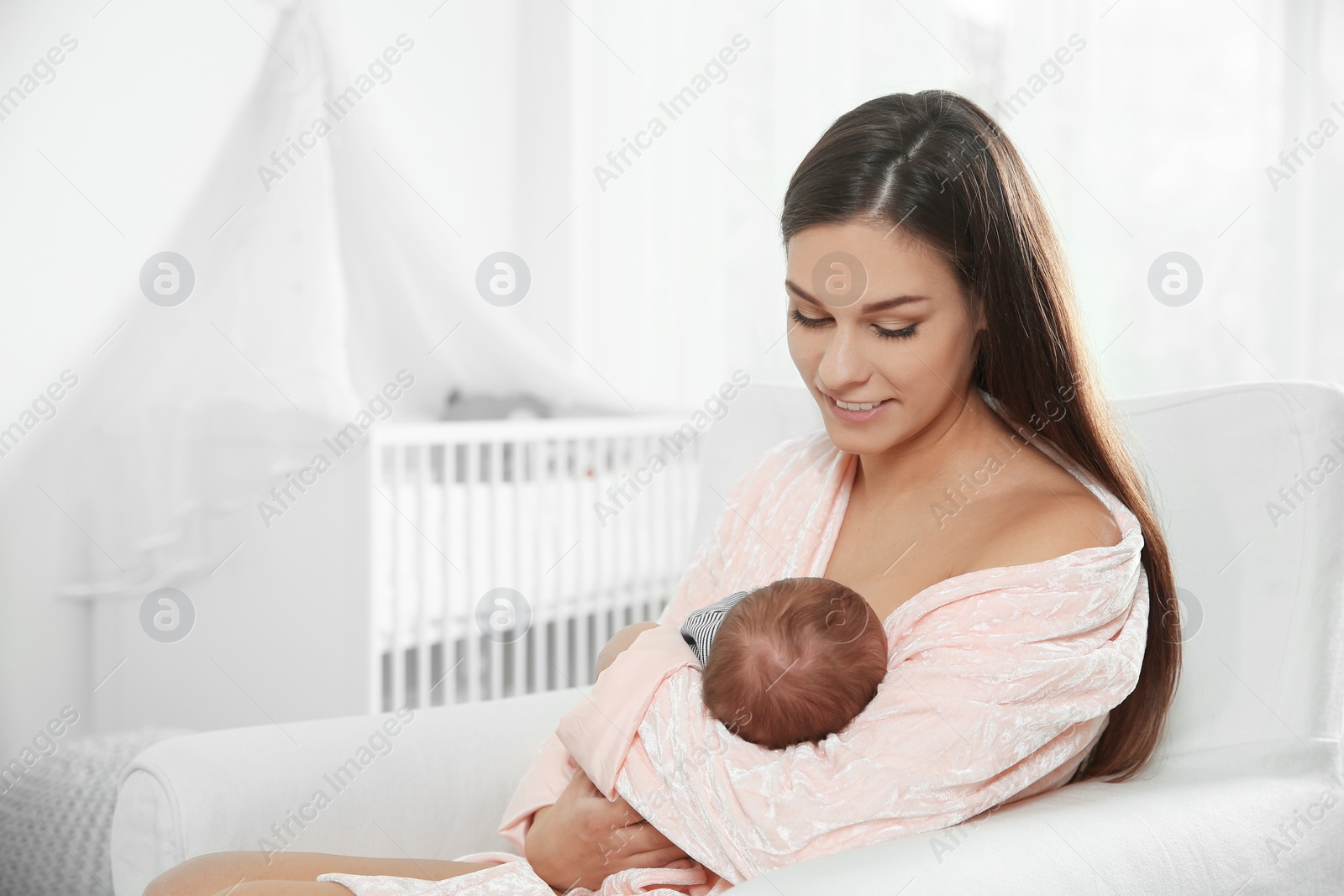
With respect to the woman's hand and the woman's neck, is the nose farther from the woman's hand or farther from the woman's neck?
the woman's hand

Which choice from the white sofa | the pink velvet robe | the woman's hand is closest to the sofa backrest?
the white sofa

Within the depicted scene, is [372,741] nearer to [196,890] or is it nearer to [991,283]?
[196,890]

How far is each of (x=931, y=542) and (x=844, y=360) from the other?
23 centimetres

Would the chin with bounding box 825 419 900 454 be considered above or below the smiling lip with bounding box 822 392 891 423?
below

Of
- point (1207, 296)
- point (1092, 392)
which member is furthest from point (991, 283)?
point (1207, 296)

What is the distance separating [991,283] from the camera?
111 cm

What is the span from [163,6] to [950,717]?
2.26 m

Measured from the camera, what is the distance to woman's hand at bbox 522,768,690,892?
1021mm

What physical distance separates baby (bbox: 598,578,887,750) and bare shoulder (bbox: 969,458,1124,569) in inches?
6.0

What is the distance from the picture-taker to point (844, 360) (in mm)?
1086

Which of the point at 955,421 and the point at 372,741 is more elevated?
the point at 955,421

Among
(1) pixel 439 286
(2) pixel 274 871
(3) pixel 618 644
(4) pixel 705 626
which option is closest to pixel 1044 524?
(4) pixel 705 626

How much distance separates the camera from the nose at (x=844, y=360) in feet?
3.56

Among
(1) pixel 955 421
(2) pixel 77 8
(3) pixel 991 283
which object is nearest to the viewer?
(3) pixel 991 283
